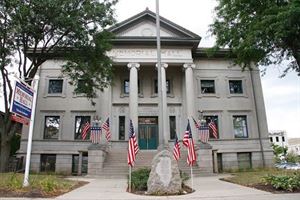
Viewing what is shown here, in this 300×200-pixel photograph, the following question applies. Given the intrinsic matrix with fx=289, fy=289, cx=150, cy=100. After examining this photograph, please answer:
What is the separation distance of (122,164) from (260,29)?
12517 millimetres

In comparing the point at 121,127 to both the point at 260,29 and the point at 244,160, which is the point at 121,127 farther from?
the point at 260,29

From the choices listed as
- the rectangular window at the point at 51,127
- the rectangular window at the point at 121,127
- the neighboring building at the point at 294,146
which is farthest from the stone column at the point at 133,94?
the neighboring building at the point at 294,146

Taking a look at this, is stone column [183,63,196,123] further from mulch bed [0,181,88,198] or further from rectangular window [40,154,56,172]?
mulch bed [0,181,88,198]

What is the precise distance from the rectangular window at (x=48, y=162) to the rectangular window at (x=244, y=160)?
16091 millimetres

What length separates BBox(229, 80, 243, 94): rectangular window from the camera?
27516 mm

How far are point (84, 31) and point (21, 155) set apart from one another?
1248 centimetres

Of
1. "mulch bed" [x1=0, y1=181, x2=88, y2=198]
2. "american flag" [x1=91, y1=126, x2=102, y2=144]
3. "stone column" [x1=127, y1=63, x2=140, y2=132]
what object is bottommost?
"mulch bed" [x1=0, y1=181, x2=88, y2=198]

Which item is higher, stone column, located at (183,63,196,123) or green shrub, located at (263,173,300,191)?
stone column, located at (183,63,196,123)

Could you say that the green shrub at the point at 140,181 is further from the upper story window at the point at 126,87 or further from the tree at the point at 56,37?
the upper story window at the point at 126,87

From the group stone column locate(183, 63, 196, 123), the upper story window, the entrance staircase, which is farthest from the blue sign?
the upper story window

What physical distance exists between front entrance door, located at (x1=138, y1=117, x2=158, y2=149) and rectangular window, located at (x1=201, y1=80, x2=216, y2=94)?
17.8ft

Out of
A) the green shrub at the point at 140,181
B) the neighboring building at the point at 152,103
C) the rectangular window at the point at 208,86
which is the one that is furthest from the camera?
the rectangular window at the point at 208,86

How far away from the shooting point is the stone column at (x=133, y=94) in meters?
23.0

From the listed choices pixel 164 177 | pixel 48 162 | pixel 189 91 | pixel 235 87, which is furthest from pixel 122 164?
pixel 235 87
